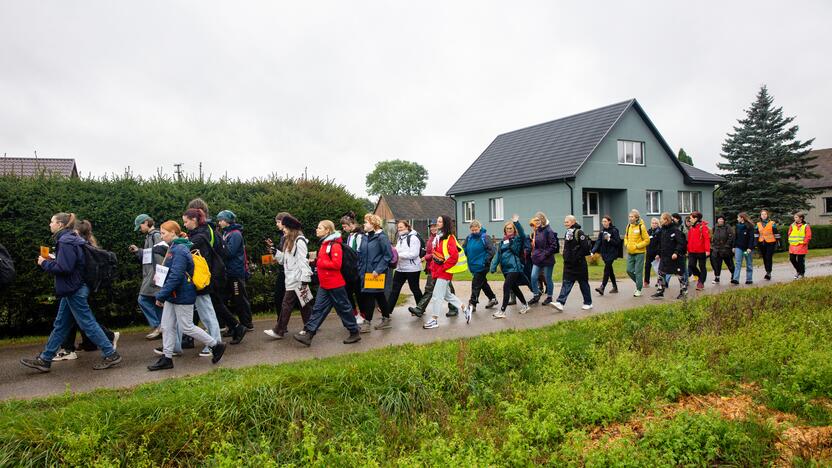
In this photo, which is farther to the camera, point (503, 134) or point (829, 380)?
point (503, 134)

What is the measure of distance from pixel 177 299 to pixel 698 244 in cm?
1134

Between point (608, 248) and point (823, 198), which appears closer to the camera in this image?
point (608, 248)

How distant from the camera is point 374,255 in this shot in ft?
28.2

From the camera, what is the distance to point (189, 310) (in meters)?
6.61

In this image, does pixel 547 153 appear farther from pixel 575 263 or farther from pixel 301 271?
pixel 301 271

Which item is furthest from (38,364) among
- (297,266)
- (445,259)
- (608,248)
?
(608,248)

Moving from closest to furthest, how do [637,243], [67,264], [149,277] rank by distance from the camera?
1. [67,264]
2. [149,277]
3. [637,243]

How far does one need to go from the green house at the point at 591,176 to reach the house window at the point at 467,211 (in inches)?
15.6

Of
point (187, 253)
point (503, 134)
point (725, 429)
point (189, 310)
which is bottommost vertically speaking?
point (725, 429)

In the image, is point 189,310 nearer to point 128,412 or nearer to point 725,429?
point 128,412

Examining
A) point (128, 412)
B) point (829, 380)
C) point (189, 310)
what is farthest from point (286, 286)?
point (829, 380)

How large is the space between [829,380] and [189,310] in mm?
6866

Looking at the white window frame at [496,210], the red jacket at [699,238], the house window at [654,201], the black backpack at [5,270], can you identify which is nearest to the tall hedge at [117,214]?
the black backpack at [5,270]

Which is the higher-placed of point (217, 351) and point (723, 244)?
point (723, 244)
